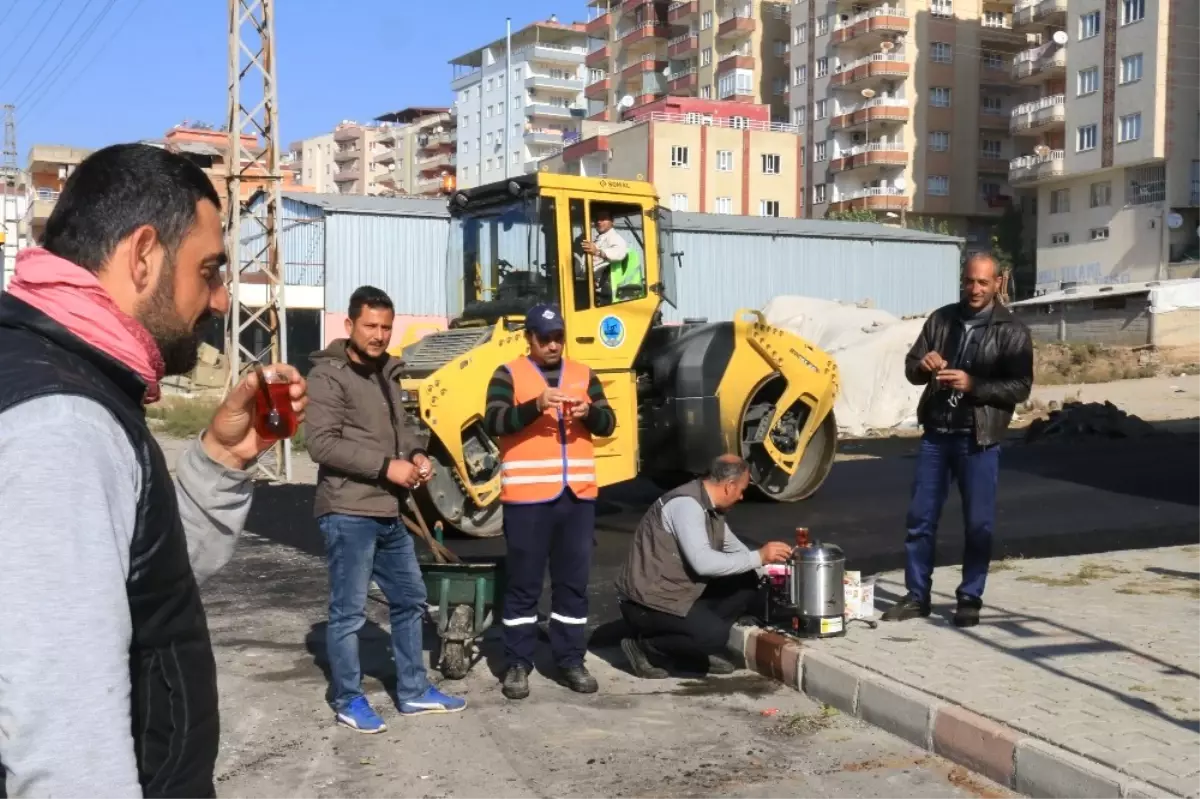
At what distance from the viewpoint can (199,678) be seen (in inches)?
83.4

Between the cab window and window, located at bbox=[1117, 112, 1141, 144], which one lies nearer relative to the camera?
the cab window

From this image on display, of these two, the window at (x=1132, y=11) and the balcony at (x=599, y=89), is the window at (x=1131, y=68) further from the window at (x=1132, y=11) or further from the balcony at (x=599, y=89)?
the balcony at (x=599, y=89)

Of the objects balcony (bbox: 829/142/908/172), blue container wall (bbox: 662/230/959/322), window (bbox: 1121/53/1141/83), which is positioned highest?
window (bbox: 1121/53/1141/83)

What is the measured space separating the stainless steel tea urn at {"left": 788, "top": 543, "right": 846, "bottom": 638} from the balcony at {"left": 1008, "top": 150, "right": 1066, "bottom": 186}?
2304 inches

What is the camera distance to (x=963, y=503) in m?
7.75

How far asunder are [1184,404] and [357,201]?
28653 mm

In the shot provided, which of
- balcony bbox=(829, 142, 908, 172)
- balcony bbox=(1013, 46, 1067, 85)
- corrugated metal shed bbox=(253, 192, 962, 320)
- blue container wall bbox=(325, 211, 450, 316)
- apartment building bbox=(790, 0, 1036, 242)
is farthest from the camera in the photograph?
balcony bbox=(829, 142, 908, 172)

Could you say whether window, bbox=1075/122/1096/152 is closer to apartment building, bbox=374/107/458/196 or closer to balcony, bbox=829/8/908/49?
balcony, bbox=829/8/908/49

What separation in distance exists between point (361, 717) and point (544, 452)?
5.45ft

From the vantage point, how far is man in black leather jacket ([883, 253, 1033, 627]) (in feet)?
24.9

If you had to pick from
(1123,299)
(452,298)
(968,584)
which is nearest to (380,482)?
(968,584)

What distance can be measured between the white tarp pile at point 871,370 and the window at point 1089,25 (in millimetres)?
38379

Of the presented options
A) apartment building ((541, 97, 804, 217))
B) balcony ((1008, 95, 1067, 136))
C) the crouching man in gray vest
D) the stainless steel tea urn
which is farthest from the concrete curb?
apartment building ((541, 97, 804, 217))

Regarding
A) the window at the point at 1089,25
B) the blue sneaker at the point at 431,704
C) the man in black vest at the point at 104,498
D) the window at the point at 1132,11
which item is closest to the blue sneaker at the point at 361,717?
the blue sneaker at the point at 431,704
